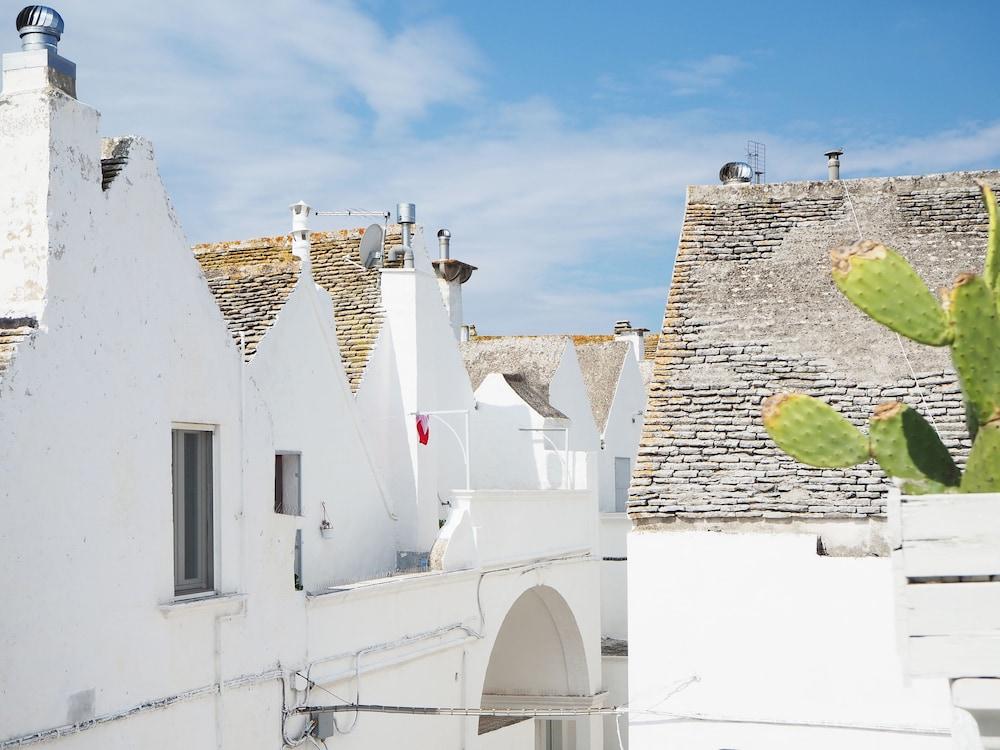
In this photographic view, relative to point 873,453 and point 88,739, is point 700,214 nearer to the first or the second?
point 873,453

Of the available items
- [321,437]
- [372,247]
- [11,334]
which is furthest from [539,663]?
[11,334]

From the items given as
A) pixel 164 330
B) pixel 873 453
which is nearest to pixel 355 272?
pixel 164 330

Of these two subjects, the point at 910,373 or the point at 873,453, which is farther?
the point at 910,373

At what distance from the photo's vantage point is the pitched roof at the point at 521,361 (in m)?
27.1

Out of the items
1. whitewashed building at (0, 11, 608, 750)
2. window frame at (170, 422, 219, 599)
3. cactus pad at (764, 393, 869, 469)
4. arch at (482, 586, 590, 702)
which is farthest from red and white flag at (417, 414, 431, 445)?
cactus pad at (764, 393, 869, 469)

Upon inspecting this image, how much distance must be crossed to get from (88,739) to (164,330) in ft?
12.0

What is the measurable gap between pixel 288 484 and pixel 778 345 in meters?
6.91

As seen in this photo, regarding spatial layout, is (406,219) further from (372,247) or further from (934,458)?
(934,458)

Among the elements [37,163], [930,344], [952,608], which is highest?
[37,163]

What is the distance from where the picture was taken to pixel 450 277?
27.0m

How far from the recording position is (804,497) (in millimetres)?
11617

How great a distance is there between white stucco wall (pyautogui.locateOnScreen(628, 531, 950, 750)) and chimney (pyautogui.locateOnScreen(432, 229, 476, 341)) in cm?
1567

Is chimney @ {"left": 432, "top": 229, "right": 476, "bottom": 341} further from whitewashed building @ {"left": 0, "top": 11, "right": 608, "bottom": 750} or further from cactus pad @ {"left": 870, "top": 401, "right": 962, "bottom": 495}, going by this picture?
cactus pad @ {"left": 870, "top": 401, "right": 962, "bottom": 495}

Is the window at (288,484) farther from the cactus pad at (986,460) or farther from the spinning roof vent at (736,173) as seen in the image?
the cactus pad at (986,460)
